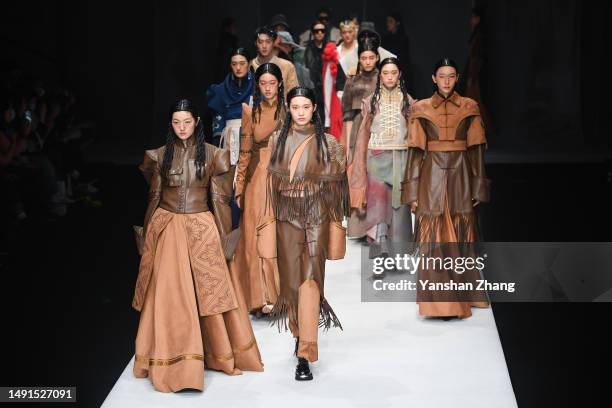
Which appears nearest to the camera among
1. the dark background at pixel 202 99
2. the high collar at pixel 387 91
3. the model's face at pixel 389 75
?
the model's face at pixel 389 75

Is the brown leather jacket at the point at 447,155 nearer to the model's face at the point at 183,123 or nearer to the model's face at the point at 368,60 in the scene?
the model's face at the point at 368,60

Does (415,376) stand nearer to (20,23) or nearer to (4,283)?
(4,283)

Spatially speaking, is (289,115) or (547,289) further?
(547,289)

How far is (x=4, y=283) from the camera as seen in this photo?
8.01 metres

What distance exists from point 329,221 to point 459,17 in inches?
299

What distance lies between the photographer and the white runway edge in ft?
19.0

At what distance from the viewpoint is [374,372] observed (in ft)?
20.5

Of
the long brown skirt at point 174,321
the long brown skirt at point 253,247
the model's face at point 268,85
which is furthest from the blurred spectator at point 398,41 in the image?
the long brown skirt at point 174,321

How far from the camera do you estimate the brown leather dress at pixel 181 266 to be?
5906mm

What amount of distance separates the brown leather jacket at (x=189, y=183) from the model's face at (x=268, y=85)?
3.36 feet

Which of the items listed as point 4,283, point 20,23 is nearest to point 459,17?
point 20,23

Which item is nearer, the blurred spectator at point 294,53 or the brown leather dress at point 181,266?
the brown leather dress at point 181,266

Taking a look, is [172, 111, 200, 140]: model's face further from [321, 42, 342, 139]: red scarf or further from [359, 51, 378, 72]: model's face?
[321, 42, 342, 139]: red scarf

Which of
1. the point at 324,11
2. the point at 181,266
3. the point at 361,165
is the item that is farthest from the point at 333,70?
the point at 181,266
